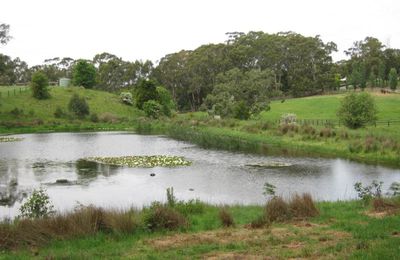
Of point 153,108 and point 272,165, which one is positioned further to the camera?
point 153,108

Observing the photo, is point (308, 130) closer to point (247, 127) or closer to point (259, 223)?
point (247, 127)

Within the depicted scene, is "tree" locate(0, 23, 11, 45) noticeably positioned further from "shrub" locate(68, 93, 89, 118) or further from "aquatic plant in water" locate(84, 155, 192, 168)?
"aquatic plant in water" locate(84, 155, 192, 168)

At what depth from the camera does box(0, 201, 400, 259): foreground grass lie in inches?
364

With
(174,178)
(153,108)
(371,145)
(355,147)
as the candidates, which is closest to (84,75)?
(153,108)

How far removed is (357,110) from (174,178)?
Result: 29152 mm

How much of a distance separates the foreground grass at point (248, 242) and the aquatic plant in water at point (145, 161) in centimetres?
1944

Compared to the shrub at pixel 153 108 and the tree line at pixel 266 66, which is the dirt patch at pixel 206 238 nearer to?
the shrub at pixel 153 108

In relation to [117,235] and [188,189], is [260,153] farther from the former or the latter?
[117,235]

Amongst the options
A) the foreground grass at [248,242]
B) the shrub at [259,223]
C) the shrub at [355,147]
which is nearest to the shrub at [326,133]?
the shrub at [355,147]

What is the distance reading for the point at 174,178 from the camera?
1049 inches

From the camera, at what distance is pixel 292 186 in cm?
2411

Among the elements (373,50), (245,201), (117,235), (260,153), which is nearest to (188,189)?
(245,201)

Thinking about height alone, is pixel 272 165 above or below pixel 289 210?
below

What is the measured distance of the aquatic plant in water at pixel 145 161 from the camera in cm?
3250
